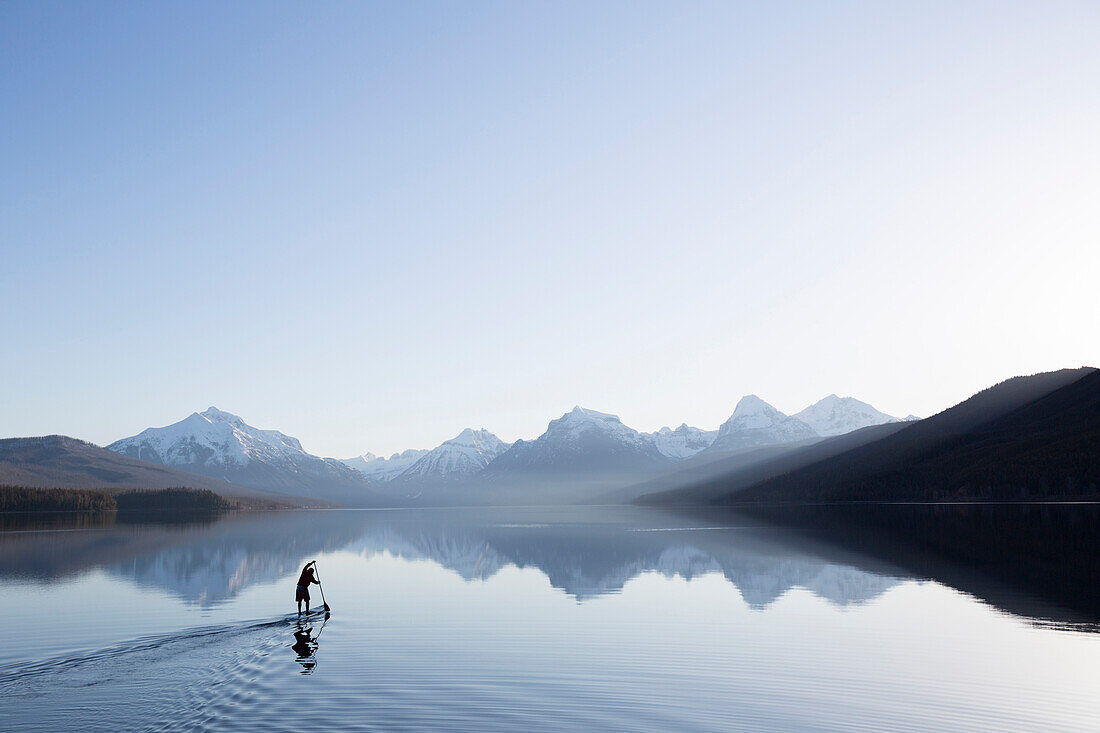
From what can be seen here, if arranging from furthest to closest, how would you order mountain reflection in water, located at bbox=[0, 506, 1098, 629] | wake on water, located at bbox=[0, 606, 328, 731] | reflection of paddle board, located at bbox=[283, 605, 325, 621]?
mountain reflection in water, located at bbox=[0, 506, 1098, 629]
reflection of paddle board, located at bbox=[283, 605, 325, 621]
wake on water, located at bbox=[0, 606, 328, 731]

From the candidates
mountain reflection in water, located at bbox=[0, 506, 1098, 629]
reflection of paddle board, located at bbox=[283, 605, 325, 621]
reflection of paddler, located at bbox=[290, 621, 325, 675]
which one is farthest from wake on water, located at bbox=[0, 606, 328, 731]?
mountain reflection in water, located at bbox=[0, 506, 1098, 629]

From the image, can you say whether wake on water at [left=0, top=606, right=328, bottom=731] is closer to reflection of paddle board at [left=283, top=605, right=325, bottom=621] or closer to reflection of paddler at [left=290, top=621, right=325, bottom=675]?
Answer: reflection of paddler at [left=290, top=621, right=325, bottom=675]

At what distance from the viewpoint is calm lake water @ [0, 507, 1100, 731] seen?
25766 millimetres

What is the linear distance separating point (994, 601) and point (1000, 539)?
5435cm

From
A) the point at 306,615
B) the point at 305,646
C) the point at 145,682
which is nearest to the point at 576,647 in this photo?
the point at 305,646

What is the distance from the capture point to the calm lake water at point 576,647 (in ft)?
84.5

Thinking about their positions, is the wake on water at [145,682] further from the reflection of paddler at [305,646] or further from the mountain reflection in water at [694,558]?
the mountain reflection in water at [694,558]

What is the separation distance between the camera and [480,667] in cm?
3316

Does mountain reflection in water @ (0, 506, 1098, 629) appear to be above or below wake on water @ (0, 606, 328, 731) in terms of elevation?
below

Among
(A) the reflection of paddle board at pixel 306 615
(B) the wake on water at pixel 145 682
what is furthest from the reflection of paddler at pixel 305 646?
(A) the reflection of paddle board at pixel 306 615

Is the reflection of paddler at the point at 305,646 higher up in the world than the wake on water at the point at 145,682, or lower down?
lower down

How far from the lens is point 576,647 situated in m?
37.7

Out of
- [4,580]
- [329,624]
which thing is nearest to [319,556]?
[4,580]

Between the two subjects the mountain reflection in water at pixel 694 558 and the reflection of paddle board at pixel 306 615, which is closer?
the reflection of paddle board at pixel 306 615
